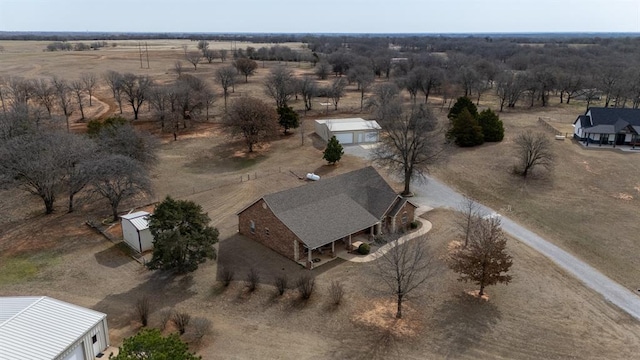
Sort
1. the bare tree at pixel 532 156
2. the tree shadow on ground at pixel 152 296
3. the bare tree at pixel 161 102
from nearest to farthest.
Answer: the tree shadow on ground at pixel 152 296 < the bare tree at pixel 532 156 < the bare tree at pixel 161 102

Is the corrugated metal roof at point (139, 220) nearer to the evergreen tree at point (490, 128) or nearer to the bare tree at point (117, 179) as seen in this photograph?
the bare tree at point (117, 179)

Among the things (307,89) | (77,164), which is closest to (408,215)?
(77,164)

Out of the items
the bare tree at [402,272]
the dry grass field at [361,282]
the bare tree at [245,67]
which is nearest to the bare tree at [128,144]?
the dry grass field at [361,282]

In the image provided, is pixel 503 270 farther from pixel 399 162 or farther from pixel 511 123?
pixel 511 123

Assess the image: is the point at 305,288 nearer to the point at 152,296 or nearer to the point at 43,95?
the point at 152,296

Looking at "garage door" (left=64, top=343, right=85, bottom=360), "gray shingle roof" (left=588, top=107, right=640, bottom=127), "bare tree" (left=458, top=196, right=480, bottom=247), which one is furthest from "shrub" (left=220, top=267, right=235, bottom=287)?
"gray shingle roof" (left=588, top=107, right=640, bottom=127)

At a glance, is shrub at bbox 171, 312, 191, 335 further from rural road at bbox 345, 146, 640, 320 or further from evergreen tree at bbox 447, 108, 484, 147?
evergreen tree at bbox 447, 108, 484, 147
